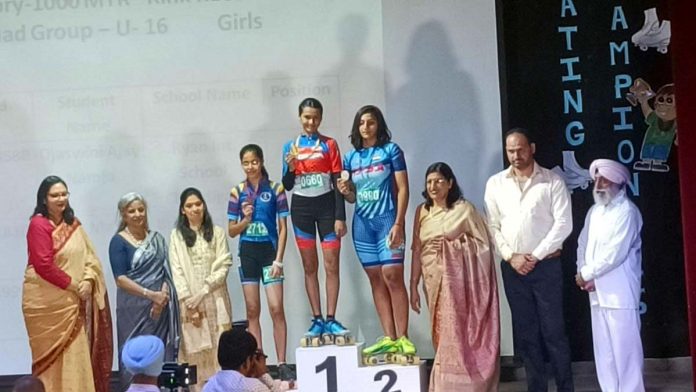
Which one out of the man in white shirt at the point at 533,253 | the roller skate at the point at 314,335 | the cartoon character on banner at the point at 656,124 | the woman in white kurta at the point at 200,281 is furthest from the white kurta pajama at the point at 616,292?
the woman in white kurta at the point at 200,281

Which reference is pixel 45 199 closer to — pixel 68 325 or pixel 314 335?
pixel 68 325

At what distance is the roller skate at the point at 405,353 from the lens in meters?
5.58

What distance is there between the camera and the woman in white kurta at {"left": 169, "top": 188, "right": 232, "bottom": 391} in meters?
5.94

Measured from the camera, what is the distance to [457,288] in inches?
219

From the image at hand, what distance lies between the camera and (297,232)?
5.91 metres

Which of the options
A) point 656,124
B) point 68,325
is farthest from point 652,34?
point 68,325

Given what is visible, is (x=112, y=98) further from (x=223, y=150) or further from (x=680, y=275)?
(x=680, y=275)

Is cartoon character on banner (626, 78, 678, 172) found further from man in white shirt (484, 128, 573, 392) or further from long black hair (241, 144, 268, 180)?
long black hair (241, 144, 268, 180)

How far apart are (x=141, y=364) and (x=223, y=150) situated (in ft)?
9.01

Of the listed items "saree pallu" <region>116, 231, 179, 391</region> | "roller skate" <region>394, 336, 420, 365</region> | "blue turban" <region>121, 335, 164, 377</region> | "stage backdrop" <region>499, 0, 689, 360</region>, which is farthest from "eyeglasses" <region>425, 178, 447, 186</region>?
"blue turban" <region>121, 335, 164, 377</region>

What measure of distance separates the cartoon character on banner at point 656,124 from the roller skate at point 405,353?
170 centimetres

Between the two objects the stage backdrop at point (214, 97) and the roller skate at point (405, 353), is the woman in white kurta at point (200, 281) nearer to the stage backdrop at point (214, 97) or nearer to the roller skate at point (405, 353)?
the stage backdrop at point (214, 97)

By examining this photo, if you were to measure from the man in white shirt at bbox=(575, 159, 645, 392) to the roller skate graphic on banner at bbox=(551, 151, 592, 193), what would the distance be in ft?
1.50

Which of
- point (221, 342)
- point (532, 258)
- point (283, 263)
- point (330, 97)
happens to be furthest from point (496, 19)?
point (221, 342)
